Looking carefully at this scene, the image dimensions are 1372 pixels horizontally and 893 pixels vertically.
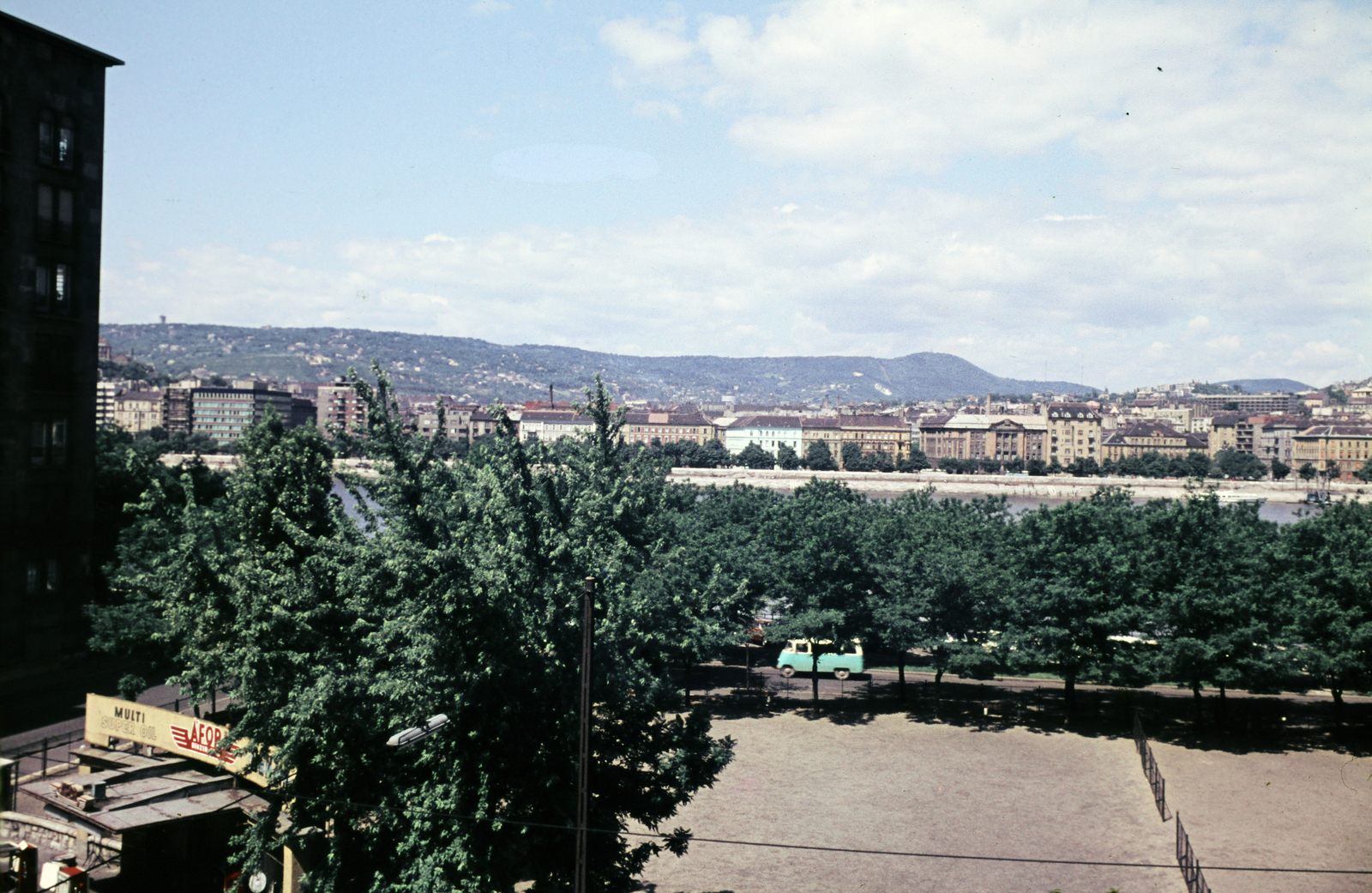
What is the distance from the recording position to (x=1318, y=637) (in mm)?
23250

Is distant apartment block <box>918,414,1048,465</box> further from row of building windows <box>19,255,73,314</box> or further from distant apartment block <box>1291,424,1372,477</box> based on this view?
row of building windows <box>19,255,73,314</box>

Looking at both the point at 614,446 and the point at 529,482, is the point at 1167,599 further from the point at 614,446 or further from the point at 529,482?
the point at 529,482

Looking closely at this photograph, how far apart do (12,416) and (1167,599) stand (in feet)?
82.5

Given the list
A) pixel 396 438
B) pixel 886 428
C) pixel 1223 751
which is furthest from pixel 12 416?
pixel 886 428

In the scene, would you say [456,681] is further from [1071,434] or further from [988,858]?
[1071,434]

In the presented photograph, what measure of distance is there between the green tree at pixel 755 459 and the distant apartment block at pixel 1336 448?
8744cm

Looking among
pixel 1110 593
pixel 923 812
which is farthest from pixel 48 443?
pixel 1110 593

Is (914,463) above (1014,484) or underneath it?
above

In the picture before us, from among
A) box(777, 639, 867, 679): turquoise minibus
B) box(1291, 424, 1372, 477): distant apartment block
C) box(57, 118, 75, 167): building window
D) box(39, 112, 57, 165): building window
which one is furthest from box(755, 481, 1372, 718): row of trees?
box(1291, 424, 1372, 477): distant apartment block

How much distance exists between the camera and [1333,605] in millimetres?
22891

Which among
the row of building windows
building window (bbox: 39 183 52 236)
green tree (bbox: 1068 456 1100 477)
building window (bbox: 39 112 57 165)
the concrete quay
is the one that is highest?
building window (bbox: 39 112 57 165)

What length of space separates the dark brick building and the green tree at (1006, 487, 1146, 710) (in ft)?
77.1

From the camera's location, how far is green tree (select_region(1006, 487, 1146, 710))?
2377 cm

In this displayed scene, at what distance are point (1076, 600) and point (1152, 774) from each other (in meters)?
5.20
